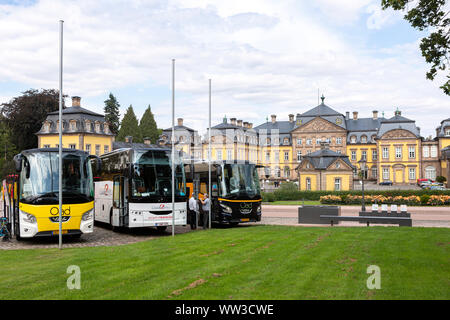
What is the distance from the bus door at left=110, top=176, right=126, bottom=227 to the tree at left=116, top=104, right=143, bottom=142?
66.8 metres

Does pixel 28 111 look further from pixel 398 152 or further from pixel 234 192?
pixel 398 152

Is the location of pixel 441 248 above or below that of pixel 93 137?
below

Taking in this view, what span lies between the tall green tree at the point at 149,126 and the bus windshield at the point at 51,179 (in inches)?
2877

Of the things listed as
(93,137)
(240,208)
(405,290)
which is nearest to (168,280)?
(405,290)

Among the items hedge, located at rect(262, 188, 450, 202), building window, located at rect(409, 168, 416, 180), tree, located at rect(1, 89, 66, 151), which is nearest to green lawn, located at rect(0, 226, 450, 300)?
hedge, located at rect(262, 188, 450, 202)

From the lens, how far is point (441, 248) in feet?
39.4

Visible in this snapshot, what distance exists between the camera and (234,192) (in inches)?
842

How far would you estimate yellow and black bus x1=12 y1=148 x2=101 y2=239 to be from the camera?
15188 mm

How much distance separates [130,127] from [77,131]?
25.2 m

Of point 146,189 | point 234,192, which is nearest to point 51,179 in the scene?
point 146,189

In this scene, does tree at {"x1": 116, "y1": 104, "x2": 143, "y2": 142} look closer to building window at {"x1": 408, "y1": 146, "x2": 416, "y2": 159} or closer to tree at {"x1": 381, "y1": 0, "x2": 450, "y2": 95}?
building window at {"x1": 408, "y1": 146, "x2": 416, "y2": 159}
